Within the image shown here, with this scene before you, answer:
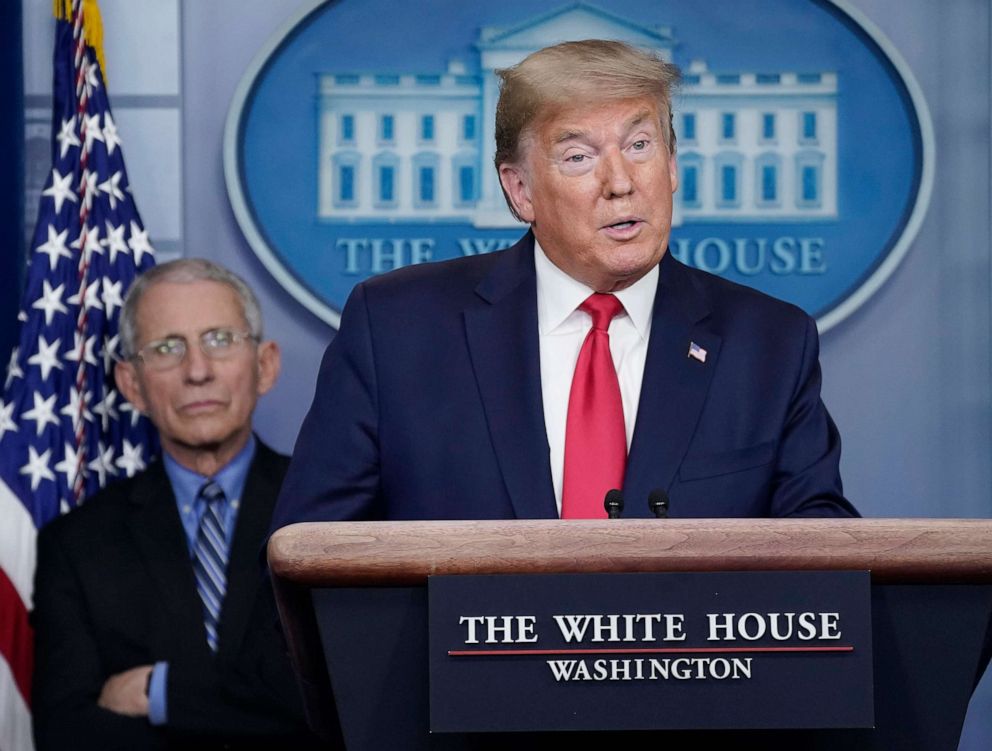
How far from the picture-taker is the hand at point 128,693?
2666 millimetres

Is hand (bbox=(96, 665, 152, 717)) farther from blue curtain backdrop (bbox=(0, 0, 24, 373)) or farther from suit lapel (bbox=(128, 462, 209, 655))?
blue curtain backdrop (bbox=(0, 0, 24, 373))

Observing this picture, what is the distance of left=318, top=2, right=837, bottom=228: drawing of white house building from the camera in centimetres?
336

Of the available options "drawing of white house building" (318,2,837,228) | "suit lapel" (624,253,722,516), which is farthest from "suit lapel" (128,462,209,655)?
"suit lapel" (624,253,722,516)

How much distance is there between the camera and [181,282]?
3.05 meters

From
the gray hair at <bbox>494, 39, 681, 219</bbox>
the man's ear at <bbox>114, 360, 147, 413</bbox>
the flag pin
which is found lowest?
the man's ear at <bbox>114, 360, 147, 413</bbox>

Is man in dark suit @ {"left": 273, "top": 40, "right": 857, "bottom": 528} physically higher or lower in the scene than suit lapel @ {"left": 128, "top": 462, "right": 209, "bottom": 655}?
higher

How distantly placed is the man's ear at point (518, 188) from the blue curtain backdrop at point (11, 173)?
157cm

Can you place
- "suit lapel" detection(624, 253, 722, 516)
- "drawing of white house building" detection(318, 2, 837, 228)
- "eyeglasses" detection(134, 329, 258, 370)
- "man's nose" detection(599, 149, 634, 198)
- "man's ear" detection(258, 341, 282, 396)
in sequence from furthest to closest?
"drawing of white house building" detection(318, 2, 837, 228)
"man's ear" detection(258, 341, 282, 396)
"eyeglasses" detection(134, 329, 258, 370)
"man's nose" detection(599, 149, 634, 198)
"suit lapel" detection(624, 253, 722, 516)

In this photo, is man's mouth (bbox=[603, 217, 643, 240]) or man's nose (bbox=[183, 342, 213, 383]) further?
man's nose (bbox=[183, 342, 213, 383])

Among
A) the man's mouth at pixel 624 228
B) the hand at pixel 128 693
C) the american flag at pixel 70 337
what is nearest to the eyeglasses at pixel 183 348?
the american flag at pixel 70 337

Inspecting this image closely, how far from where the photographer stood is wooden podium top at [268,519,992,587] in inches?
47.1

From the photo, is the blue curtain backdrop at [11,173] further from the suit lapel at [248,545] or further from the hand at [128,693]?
the hand at [128,693]

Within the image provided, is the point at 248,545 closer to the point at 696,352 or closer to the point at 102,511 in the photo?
the point at 102,511

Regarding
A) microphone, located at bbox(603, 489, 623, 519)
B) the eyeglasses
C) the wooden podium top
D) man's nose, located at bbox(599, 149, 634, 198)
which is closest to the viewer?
the wooden podium top
